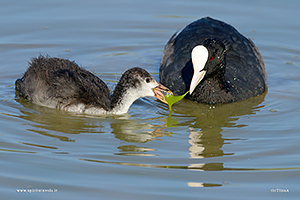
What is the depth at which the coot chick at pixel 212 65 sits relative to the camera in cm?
694

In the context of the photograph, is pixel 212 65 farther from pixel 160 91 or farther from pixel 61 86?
pixel 61 86

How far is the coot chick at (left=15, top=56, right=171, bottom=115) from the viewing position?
6.18 meters

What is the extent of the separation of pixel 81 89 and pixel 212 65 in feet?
6.05

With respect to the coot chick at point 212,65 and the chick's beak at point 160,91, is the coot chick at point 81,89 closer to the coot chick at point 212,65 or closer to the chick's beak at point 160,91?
the chick's beak at point 160,91

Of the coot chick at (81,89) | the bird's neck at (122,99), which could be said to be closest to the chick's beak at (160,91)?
the coot chick at (81,89)

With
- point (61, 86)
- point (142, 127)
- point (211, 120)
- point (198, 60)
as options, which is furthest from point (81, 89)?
point (211, 120)

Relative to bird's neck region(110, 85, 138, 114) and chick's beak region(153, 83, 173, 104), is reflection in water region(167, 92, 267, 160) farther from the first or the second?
bird's neck region(110, 85, 138, 114)

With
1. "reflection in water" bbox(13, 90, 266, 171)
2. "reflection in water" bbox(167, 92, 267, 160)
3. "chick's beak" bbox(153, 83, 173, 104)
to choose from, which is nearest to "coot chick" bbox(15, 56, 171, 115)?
"chick's beak" bbox(153, 83, 173, 104)

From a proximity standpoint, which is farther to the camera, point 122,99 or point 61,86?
point 61,86

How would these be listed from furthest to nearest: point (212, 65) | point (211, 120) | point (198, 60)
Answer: point (212, 65), point (198, 60), point (211, 120)

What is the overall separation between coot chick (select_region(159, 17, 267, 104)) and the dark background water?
0.19 m

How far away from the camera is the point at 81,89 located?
6406mm

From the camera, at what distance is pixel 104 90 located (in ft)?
21.9

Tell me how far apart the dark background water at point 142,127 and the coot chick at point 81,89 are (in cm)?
16
